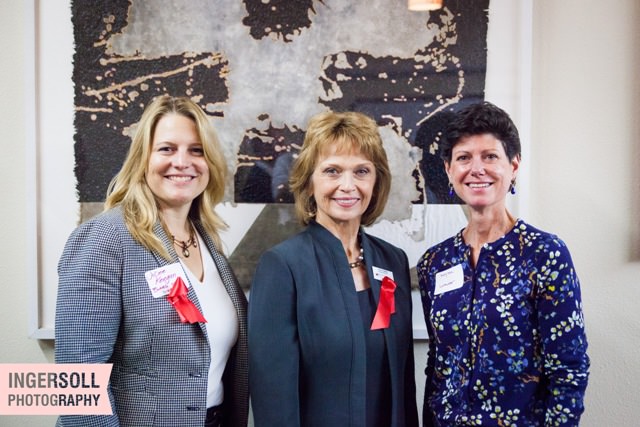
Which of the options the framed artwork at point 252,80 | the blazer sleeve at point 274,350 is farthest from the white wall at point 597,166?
the blazer sleeve at point 274,350

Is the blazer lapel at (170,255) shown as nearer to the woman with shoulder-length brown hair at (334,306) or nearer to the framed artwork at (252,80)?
the woman with shoulder-length brown hair at (334,306)

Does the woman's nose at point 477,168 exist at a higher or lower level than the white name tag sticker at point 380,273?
higher

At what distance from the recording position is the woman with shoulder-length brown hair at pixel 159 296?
4.46 ft

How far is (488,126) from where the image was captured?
59.2 inches

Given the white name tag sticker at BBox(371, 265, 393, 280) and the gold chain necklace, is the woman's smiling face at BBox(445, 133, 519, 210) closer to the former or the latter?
the white name tag sticker at BBox(371, 265, 393, 280)

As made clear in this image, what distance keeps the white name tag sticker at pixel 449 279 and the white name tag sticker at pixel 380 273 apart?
0.16 meters

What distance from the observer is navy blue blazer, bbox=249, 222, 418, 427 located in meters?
1.45

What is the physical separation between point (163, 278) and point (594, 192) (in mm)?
1650

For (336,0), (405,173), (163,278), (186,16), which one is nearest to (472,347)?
(405,173)

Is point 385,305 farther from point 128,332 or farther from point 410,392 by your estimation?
A: point 128,332

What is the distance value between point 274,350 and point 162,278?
1.25ft

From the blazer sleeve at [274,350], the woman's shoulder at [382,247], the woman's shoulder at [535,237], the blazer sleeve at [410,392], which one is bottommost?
the blazer sleeve at [410,392]

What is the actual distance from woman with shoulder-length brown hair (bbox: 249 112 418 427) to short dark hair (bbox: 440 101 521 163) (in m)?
0.27

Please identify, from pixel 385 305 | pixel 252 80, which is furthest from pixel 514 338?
pixel 252 80
